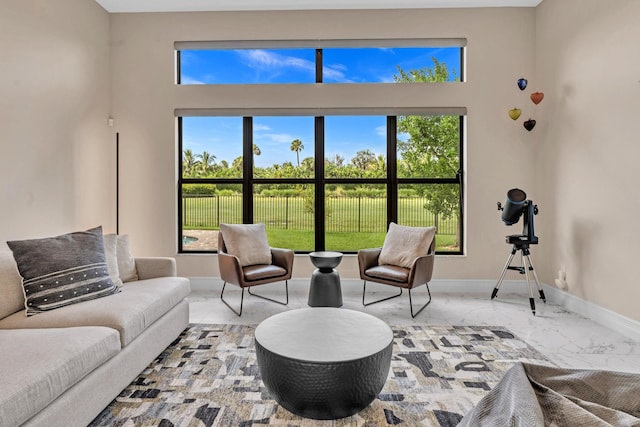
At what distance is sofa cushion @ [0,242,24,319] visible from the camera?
7.09ft

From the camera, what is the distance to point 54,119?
350 centimetres

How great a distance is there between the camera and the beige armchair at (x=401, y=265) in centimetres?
355

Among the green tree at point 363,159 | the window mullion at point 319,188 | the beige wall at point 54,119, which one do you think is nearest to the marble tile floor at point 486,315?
the window mullion at point 319,188

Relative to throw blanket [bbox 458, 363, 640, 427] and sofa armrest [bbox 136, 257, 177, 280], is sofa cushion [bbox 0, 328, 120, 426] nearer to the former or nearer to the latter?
sofa armrest [bbox 136, 257, 177, 280]

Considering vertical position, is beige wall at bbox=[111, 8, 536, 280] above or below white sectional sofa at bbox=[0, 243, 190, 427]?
above

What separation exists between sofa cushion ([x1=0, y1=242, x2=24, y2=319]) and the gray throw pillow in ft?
0.26

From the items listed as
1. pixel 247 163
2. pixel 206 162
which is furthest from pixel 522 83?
pixel 206 162

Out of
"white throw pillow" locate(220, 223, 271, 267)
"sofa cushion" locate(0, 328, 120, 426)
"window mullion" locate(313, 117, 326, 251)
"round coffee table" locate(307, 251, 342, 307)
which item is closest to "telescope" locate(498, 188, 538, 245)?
"round coffee table" locate(307, 251, 342, 307)

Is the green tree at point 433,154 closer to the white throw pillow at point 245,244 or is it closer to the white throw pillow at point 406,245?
the white throw pillow at point 406,245

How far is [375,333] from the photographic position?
2020mm

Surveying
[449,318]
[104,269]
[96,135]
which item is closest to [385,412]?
[449,318]

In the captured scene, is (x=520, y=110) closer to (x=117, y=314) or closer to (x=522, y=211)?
(x=522, y=211)

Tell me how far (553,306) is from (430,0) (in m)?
3.89

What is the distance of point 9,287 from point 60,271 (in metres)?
0.28
